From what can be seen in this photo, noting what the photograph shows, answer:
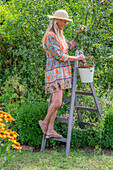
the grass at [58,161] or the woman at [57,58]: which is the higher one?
the woman at [57,58]

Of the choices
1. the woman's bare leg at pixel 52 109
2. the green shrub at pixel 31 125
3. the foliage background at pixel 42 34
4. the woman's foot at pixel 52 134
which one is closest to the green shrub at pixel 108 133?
the foliage background at pixel 42 34

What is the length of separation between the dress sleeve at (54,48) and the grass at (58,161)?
1.38 meters

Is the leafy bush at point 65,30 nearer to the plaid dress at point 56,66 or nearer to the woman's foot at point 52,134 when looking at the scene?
the plaid dress at point 56,66

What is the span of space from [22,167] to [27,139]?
0.84 m

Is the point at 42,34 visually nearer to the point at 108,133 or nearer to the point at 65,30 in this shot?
the point at 65,30

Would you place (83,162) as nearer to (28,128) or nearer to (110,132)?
(110,132)

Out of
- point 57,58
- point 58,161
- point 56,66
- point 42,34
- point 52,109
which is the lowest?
point 58,161

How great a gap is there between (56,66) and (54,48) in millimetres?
259

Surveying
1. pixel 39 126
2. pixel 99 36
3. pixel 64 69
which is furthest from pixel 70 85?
pixel 99 36

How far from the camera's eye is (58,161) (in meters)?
3.29

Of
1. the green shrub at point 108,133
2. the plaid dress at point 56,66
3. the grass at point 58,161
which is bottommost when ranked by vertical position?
the grass at point 58,161

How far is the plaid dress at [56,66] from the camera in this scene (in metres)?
3.38

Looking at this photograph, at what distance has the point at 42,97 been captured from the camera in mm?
5734

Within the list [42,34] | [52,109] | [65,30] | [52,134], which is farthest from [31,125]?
[65,30]
